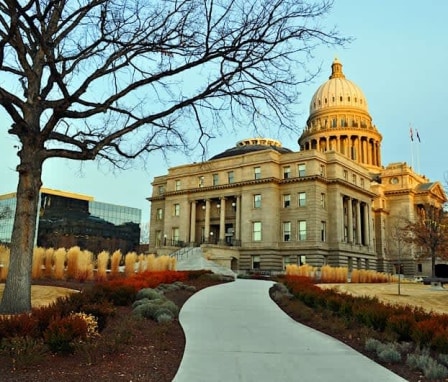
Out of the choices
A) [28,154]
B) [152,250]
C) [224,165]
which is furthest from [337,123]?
[28,154]

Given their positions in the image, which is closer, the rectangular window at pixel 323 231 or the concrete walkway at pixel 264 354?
the concrete walkway at pixel 264 354

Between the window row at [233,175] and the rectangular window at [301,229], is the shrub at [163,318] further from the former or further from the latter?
the window row at [233,175]

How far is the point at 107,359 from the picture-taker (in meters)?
6.95

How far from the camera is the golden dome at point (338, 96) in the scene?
92.7 meters

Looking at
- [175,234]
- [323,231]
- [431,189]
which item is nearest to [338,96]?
[431,189]

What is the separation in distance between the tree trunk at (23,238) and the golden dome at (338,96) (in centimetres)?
8638

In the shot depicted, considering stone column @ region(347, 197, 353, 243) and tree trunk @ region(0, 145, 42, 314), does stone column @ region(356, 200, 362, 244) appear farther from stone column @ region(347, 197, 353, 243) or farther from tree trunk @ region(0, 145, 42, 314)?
tree trunk @ region(0, 145, 42, 314)

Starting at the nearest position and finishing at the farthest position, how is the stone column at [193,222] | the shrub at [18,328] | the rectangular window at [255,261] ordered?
1. the shrub at [18,328]
2. the rectangular window at [255,261]
3. the stone column at [193,222]

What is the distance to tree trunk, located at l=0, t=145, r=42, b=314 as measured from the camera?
37.1ft

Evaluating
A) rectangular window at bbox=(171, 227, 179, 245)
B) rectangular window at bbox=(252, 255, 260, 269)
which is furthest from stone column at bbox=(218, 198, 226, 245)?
rectangular window at bbox=(171, 227, 179, 245)

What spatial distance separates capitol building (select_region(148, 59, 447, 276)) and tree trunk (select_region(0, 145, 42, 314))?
3357 centimetres

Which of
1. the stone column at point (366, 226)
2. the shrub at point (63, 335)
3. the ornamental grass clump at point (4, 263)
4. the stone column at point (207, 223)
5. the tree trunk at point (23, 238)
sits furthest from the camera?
the stone column at point (366, 226)

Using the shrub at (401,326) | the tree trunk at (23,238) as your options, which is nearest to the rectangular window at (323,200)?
the tree trunk at (23,238)

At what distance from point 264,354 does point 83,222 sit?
101 metres
